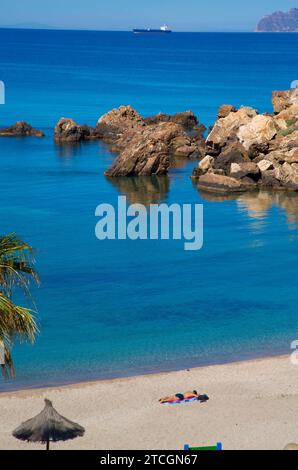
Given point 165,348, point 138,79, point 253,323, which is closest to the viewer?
point 165,348

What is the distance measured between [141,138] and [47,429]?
166 feet

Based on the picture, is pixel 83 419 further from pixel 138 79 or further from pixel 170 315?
pixel 138 79

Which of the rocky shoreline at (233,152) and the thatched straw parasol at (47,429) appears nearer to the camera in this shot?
the thatched straw parasol at (47,429)

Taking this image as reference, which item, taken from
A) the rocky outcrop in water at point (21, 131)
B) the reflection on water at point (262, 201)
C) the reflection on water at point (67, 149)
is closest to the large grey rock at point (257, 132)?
the reflection on water at point (262, 201)

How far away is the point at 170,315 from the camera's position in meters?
41.6

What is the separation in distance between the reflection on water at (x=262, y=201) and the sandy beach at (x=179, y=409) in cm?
2866

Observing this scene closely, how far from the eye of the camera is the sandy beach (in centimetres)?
2742

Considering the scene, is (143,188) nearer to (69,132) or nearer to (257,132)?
(257,132)

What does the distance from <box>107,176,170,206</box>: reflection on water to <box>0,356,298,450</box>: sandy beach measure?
32.7 meters

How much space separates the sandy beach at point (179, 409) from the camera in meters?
27.4

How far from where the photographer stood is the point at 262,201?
2623 inches

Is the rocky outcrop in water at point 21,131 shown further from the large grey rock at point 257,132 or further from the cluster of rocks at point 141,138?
the large grey rock at point 257,132
